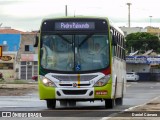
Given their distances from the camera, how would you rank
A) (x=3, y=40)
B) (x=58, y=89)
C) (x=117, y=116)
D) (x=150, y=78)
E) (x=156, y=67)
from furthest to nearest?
(x=156, y=67) < (x=150, y=78) < (x=3, y=40) < (x=58, y=89) < (x=117, y=116)

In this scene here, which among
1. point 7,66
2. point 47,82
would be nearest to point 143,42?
point 7,66

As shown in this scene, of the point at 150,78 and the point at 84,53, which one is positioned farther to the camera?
the point at 150,78

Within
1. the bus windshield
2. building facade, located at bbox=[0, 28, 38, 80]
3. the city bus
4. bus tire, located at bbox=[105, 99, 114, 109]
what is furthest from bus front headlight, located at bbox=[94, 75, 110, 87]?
building facade, located at bbox=[0, 28, 38, 80]

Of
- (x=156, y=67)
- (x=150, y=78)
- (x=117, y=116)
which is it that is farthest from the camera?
(x=156, y=67)

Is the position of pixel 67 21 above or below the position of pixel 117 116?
above

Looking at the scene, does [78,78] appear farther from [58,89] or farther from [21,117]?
[21,117]

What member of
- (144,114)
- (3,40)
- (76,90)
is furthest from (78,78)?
(3,40)

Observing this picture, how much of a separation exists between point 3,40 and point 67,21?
6418 centimetres

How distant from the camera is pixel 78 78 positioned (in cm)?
2170

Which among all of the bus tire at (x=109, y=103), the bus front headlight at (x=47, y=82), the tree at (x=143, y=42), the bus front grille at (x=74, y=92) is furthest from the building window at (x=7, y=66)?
the bus front grille at (x=74, y=92)

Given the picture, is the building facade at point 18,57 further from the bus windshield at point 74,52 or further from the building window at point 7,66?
the bus windshield at point 74,52

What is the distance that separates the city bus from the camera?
2164cm

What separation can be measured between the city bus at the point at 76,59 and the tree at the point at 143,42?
336 feet

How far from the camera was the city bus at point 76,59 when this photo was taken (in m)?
21.6
